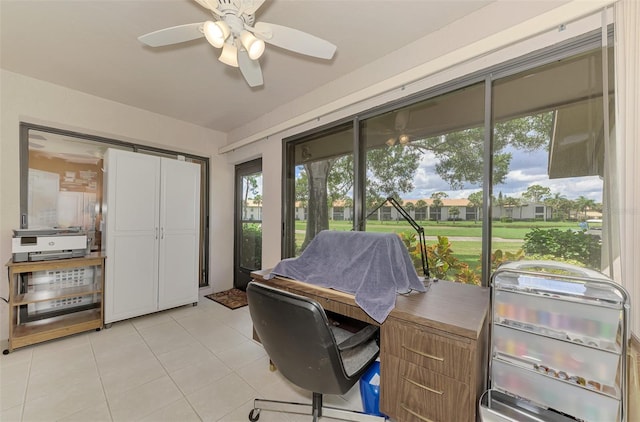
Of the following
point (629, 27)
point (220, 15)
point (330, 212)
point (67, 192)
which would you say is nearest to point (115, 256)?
point (67, 192)

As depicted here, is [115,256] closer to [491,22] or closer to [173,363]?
[173,363]

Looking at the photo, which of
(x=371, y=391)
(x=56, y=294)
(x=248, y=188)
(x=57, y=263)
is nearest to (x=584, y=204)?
(x=371, y=391)

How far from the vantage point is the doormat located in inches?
136

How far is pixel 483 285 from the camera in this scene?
171 centimetres

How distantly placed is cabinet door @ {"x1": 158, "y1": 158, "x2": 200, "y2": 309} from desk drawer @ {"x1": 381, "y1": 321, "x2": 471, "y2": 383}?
2884 millimetres

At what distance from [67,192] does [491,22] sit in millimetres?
4324

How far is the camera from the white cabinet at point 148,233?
2738 mm

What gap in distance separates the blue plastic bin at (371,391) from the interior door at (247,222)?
8.53 ft

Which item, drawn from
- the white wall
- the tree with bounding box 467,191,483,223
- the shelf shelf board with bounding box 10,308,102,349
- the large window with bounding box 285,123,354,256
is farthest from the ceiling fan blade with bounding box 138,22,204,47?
the shelf shelf board with bounding box 10,308,102,349

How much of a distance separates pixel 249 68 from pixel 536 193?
202 centimetres

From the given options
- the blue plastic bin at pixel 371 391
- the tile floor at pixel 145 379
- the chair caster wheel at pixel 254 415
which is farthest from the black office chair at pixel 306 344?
the tile floor at pixel 145 379

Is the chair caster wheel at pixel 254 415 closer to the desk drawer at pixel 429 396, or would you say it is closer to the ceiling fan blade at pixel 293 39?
the desk drawer at pixel 429 396

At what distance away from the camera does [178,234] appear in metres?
3.24

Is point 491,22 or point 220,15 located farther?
point 491,22
